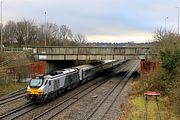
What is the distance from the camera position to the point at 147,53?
57500mm

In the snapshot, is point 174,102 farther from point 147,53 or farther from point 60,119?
point 147,53

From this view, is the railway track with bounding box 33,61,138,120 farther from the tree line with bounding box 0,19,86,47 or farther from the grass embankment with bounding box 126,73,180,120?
the tree line with bounding box 0,19,86,47

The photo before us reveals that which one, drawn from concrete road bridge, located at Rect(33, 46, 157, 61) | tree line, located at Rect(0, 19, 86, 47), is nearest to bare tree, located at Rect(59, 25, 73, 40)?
tree line, located at Rect(0, 19, 86, 47)

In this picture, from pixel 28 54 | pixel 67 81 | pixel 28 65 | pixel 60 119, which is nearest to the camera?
pixel 60 119

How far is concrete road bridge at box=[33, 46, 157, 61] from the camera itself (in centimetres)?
5866

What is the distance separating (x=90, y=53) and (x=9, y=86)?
1984cm

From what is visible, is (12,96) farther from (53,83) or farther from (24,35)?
(24,35)

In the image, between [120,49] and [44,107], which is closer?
[44,107]

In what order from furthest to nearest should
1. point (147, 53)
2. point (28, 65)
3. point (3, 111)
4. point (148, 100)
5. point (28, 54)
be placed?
point (28, 54)
point (147, 53)
point (28, 65)
point (148, 100)
point (3, 111)

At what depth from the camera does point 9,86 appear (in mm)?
43781

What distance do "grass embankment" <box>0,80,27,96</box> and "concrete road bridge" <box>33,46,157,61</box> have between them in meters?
15.5

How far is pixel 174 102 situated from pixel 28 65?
96.2 feet

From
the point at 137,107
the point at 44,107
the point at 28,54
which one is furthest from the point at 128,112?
the point at 28,54

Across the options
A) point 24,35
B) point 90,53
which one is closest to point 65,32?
point 24,35
